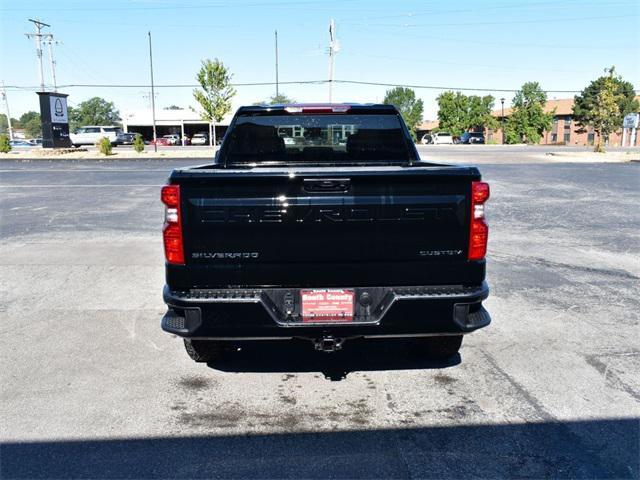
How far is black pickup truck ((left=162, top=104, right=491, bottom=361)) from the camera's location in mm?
3150

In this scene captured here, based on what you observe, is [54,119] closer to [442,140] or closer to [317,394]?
[317,394]

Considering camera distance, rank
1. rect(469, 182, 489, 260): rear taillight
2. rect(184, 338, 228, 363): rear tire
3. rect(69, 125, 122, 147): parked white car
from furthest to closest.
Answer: rect(69, 125, 122, 147): parked white car → rect(184, 338, 228, 363): rear tire → rect(469, 182, 489, 260): rear taillight

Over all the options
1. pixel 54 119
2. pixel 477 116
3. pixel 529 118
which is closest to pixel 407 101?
pixel 477 116

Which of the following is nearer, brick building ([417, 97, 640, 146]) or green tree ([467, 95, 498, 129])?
green tree ([467, 95, 498, 129])

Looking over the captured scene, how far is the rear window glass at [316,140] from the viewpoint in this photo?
484cm

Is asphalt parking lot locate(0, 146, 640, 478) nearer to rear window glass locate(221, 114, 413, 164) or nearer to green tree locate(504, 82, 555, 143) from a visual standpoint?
rear window glass locate(221, 114, 413, 164)

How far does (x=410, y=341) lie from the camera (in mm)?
4664

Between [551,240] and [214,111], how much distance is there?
47934 millimetres

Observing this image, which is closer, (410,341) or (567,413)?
(567,413)

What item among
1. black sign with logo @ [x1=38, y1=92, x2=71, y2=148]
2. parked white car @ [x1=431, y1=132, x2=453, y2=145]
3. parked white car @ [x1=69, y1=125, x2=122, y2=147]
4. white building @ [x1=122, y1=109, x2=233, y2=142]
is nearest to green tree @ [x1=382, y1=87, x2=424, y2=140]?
parked white car @ [x1=431, y1=132, x2=453, y2=145]

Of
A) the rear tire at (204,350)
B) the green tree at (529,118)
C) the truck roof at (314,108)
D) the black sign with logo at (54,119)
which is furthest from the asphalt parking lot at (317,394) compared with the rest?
the green tree at (529,118)

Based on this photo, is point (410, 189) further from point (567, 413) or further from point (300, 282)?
point (567, 413)

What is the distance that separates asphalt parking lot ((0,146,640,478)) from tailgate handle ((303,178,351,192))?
1467mm

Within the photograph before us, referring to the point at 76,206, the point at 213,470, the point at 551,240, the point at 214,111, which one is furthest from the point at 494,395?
the point at 214,111
